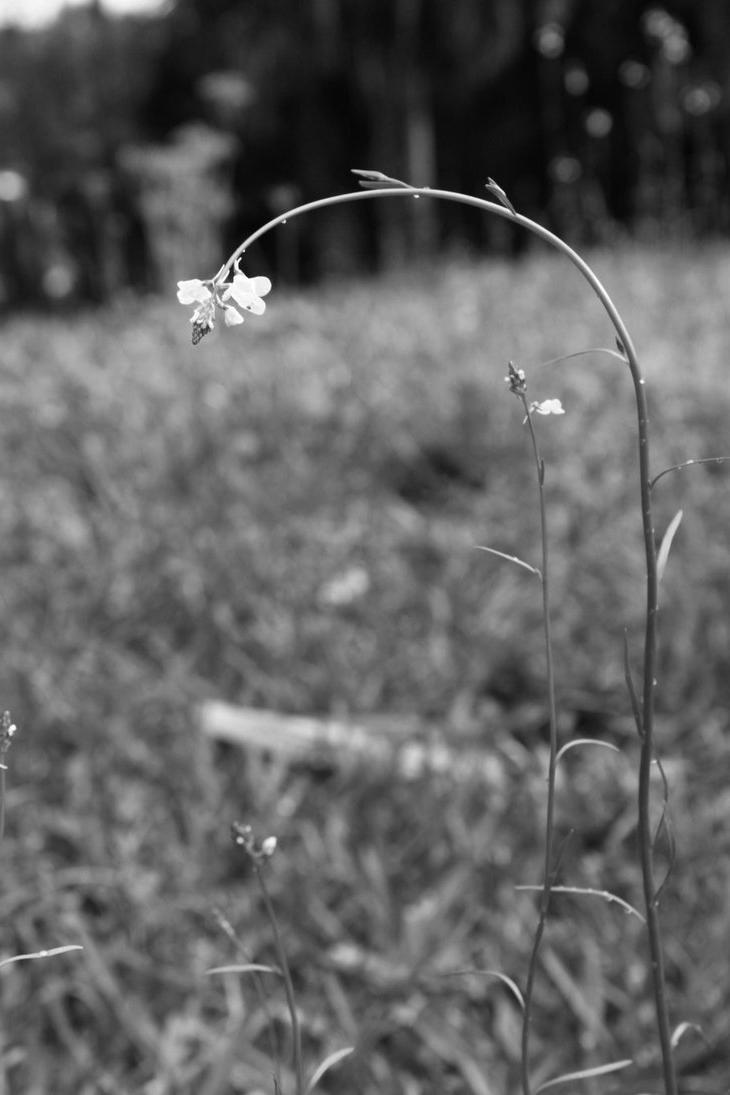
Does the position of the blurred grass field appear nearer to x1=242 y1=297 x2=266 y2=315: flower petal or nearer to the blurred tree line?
x1=242 y1=297 x2=266 y2=315: flower petal

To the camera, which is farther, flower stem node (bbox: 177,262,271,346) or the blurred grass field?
the blurred grass field

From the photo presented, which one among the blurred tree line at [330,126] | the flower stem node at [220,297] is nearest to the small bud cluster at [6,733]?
the flower stem node at [220,297]

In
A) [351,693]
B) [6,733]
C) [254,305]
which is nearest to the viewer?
[254,305]

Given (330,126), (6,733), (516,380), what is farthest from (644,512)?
(330,126)

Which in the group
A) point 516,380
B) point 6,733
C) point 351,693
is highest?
point 516,380

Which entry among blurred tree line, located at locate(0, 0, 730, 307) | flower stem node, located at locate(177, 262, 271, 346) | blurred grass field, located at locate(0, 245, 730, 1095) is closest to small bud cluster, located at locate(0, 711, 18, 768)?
flower stem node, located at locate(177, 262, 271, 346)

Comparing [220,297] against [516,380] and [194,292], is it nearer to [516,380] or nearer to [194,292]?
[194,292]
